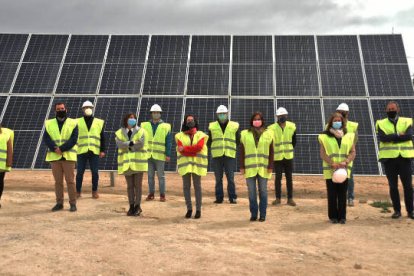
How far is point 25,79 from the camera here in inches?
592

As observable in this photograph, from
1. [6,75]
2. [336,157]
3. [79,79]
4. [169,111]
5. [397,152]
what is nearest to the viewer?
[336,157]

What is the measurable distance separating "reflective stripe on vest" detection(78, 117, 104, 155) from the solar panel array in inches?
105

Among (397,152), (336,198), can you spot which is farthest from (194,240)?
(397,152)

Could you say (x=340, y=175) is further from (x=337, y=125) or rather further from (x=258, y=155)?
(x=258, y=155)

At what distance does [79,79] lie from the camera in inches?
589

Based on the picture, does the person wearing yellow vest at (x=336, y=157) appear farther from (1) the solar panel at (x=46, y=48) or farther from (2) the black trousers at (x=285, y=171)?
(1) the solar panel at (x=46, y=48)

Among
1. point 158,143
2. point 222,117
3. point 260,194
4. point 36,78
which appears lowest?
point 260,194

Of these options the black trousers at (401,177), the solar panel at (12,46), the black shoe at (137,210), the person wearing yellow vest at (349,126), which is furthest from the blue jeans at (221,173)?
the solar panel at (12,46)

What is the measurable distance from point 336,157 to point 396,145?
1.25m

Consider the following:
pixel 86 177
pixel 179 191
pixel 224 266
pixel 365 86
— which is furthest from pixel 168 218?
pixel 365 86

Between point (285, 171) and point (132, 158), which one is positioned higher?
point (285, 171)

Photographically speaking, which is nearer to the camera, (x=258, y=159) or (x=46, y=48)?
(x=258, y=159)

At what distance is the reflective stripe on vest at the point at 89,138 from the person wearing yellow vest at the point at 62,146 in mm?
1513

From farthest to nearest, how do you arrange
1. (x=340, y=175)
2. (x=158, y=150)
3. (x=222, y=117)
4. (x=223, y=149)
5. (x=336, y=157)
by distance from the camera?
(x=158, y=150), (x=223, y=149), (x=222, y=117), (x=336, y=157), (x=340, y=175)
